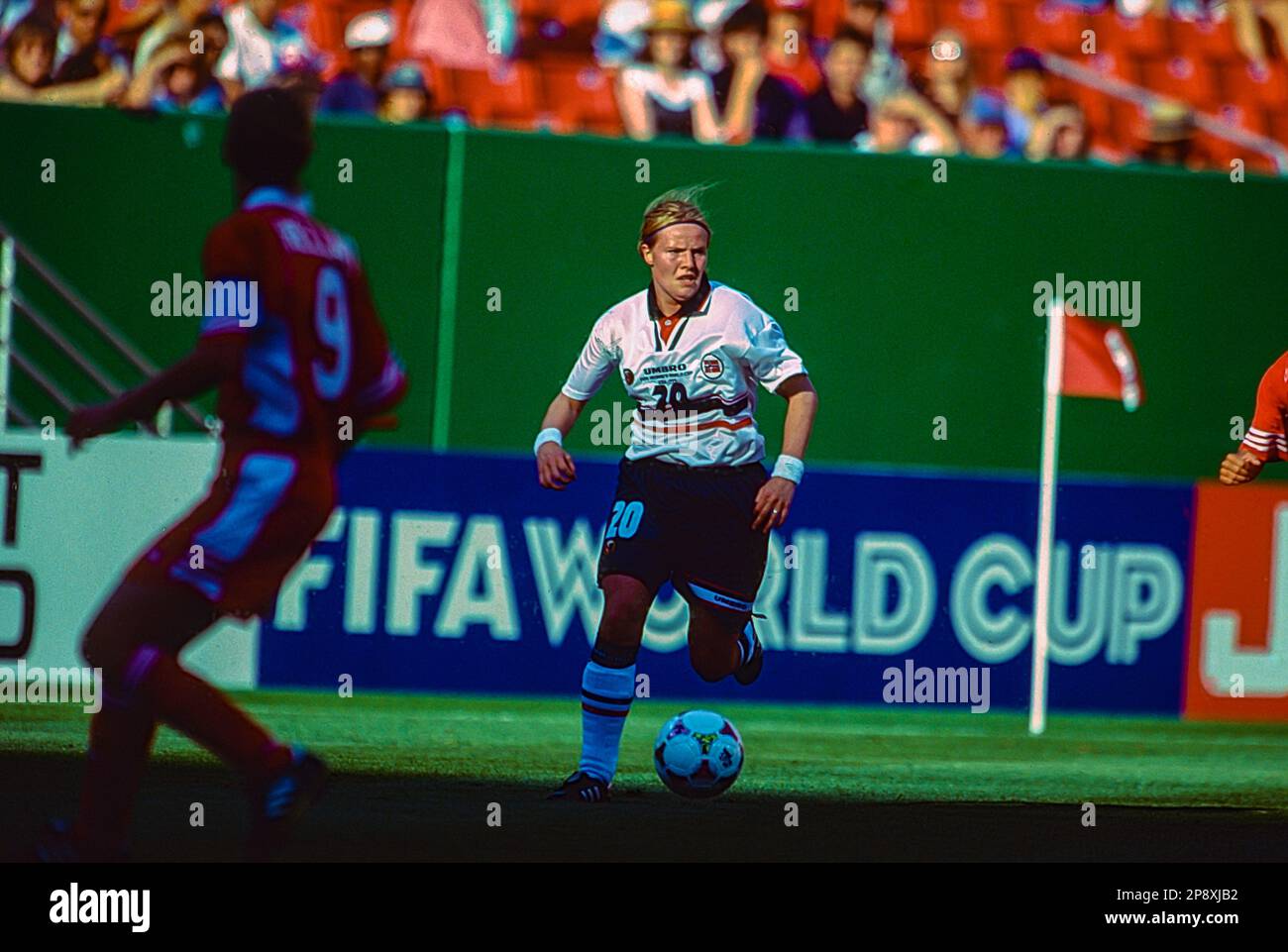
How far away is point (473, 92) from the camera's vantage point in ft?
41.2

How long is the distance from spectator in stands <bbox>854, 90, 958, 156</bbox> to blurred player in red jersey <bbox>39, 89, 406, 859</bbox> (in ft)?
20.4

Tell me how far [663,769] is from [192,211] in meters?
4.44

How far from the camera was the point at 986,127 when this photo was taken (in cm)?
1254

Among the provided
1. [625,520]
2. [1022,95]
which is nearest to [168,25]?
[625,520]

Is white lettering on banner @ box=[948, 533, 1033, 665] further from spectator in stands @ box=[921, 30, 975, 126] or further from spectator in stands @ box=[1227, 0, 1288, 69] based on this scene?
spectator in stands @ box=[1227, 0, 1288, 69]

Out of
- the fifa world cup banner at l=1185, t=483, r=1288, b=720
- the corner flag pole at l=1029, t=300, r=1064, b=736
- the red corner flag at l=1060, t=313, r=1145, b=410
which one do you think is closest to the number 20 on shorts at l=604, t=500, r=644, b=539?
the corner flag pole at l=1029, t=300, r=1064, b=736

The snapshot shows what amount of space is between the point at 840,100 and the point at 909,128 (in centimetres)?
70

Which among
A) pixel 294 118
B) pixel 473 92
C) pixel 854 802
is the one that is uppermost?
pixel 473 92

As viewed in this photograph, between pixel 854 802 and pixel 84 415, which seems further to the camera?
pixel 854 802

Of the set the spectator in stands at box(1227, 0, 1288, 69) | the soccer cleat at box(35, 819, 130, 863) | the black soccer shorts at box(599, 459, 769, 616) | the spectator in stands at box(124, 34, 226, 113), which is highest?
the spectator in stands at box(1227, 0, 1288, 69)

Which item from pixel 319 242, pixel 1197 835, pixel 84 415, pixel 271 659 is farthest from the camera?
pixel 271 659

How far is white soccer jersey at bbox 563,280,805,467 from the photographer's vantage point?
7660mm
